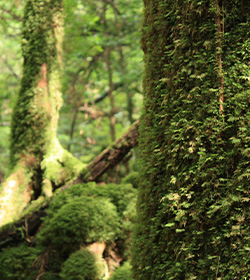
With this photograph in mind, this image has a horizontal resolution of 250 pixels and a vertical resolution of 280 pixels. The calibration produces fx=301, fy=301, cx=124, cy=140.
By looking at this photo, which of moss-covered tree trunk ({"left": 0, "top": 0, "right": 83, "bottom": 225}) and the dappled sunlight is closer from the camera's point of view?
the dappled sunlight

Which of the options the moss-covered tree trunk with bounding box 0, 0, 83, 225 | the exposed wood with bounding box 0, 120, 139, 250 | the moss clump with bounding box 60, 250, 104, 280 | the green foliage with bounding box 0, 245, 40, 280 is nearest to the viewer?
the moss clump with bounding box 60, 250, 104, 280

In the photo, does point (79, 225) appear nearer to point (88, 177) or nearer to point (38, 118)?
point (88, 177)

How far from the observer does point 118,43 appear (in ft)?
34.0

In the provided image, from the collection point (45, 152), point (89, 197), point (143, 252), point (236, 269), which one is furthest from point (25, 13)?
point (236, 269)

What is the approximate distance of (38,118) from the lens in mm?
6750

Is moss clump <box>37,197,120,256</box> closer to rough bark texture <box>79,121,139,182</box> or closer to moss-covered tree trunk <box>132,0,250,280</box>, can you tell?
rough bark texture <box>79,121,139,182</box>

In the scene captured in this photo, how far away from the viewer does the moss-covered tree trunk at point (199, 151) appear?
1.63 metres

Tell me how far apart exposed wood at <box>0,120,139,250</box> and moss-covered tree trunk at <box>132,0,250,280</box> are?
387cm

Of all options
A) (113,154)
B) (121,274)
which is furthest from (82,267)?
(113,154)

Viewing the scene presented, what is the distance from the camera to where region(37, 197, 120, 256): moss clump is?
4922mm

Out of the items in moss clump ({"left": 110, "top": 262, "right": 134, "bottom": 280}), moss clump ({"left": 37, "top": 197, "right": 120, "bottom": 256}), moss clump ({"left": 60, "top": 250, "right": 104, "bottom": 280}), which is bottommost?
moss clump ({"left": 110, "top": 262, "right": 134, "bottom": 280})

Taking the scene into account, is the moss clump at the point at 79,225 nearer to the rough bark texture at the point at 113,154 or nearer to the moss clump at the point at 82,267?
the moss clump at the point at 82,267

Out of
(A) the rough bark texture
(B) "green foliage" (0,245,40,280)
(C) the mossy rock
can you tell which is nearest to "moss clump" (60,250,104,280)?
(B) "green foliage" (0,245,40,280)

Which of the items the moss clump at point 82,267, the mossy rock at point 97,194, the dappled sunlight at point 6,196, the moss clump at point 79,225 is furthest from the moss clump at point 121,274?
the dappled sunlight at point 6,196
